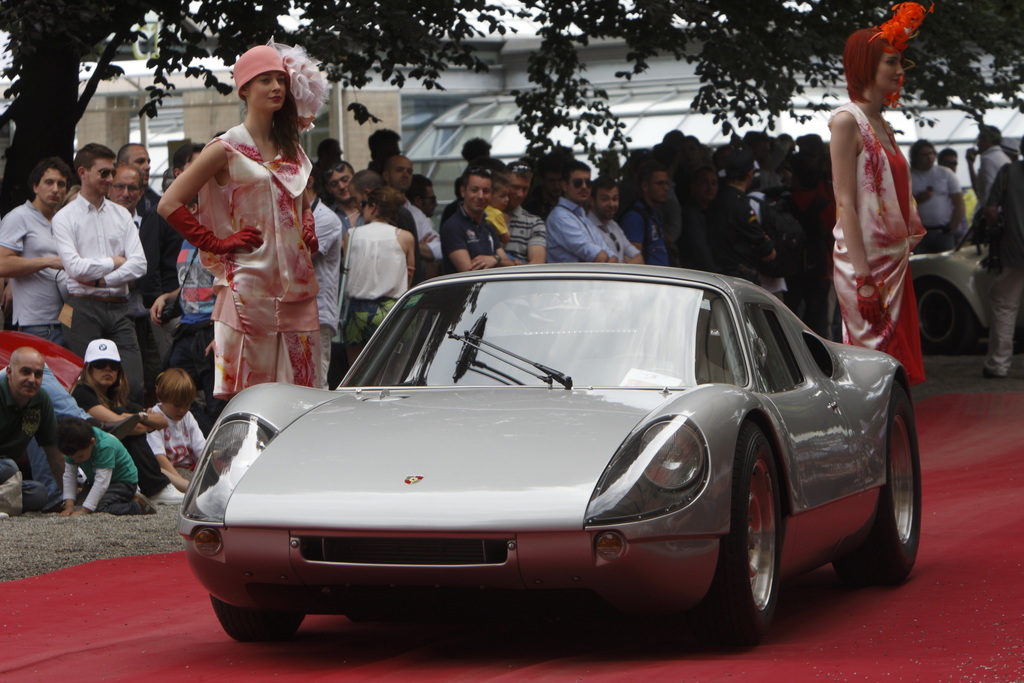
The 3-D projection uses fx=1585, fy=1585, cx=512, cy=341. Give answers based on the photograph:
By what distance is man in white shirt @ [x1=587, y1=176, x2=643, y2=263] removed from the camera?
12070 mm

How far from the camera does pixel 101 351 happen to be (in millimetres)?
9586

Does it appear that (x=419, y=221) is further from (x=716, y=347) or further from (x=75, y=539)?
(x=716, y=347)

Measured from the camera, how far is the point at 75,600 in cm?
632

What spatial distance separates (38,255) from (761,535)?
649 centimetres

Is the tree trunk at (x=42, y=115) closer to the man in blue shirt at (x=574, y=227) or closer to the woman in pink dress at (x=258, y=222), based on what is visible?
the man in blue shirt at (x=574, y=227)

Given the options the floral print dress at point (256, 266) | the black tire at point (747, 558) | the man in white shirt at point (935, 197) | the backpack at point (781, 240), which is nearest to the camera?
the black tire at point (747, 558)

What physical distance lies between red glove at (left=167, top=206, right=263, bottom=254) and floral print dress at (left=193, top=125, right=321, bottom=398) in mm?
101

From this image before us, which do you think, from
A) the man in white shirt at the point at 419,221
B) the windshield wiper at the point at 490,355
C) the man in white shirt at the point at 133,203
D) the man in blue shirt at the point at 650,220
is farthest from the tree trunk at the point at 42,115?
the windshield wiper at the point at 490,355

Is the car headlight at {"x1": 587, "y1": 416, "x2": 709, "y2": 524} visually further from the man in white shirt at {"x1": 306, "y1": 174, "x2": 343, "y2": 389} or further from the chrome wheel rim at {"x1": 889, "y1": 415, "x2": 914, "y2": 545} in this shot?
the man in white shirt at {"x1": 306, "y1": 174, "x2": 343, "y2": 389}

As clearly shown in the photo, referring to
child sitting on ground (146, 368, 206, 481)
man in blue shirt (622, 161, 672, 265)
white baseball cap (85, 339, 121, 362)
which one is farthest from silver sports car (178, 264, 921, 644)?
man in blue shirt (622, 161, 672, 265)

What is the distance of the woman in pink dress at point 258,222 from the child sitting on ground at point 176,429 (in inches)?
113

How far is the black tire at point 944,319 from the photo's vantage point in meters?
18.4

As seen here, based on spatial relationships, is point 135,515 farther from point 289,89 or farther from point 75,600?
point 289,89

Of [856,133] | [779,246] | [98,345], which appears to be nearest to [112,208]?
[98,345]
